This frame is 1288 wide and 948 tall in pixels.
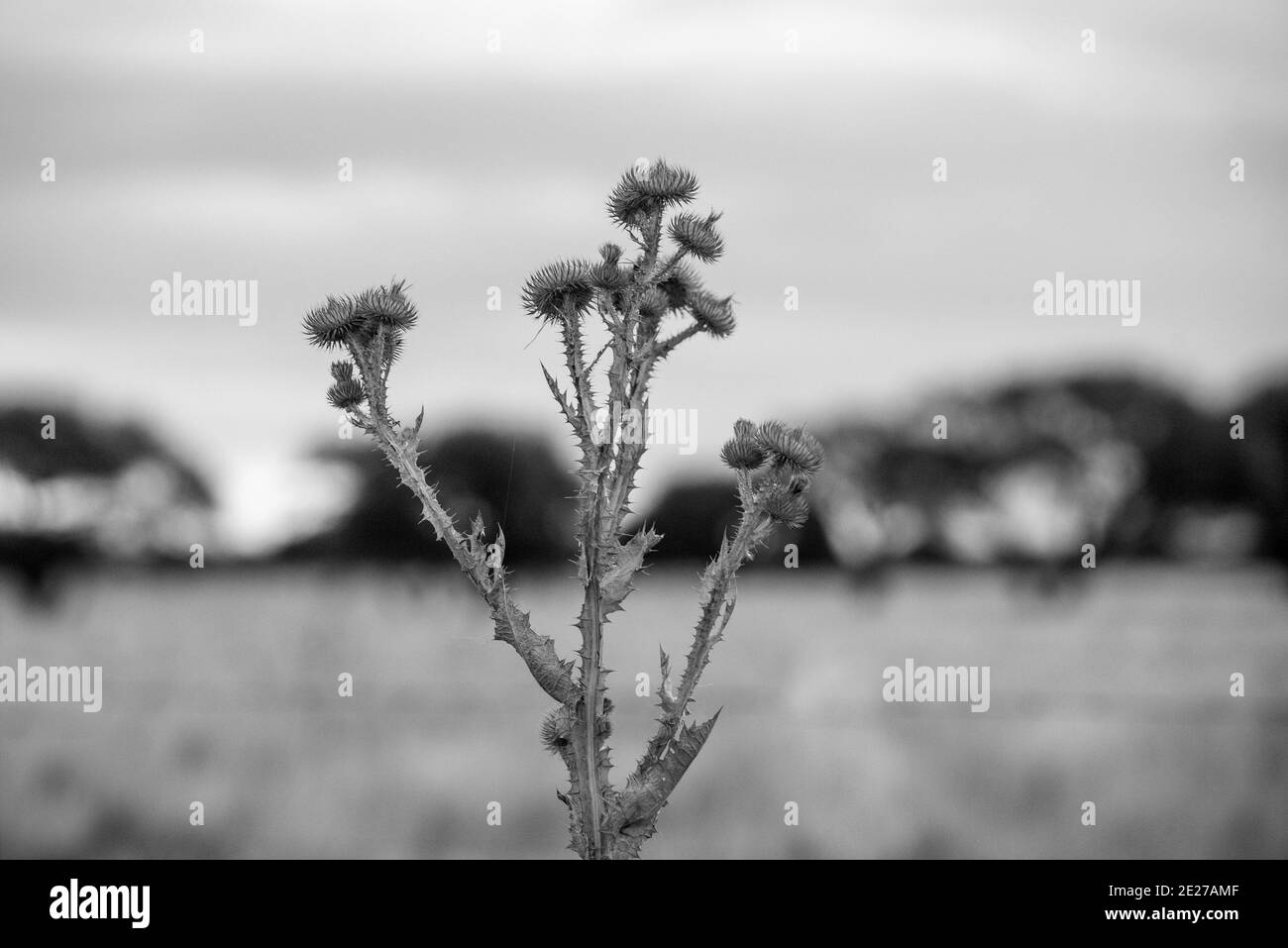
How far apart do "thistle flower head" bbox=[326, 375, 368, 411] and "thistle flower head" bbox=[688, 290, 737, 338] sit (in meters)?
1.36

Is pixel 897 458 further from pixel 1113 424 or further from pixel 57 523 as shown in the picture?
pixel 57 523

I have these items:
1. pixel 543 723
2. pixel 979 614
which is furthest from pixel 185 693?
pixel 543 723

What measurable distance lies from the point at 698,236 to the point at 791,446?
36.0 inches

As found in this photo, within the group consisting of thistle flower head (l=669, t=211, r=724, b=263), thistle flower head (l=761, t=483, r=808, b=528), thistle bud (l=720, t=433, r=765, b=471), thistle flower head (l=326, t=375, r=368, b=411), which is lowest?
thistle flower head (l=761, t=483, r=808, b=528)

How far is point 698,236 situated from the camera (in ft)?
15.5

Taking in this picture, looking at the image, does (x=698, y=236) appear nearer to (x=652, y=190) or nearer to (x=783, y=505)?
(x=652, y=190)

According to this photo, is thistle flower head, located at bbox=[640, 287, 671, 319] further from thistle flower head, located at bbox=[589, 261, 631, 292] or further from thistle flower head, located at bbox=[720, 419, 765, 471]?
thistle flower head, located at bbox=[720, 419, 765, 471]

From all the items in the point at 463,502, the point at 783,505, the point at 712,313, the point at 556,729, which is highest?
the point at 712,313

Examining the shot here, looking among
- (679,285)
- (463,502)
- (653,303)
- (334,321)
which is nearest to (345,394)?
(334,321)

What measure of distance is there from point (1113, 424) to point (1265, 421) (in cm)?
476

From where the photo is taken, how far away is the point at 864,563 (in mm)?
30656

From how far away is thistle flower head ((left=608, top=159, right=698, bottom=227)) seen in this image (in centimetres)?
455

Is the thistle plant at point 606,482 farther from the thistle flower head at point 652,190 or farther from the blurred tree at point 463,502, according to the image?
the blurred tree at point 463,502

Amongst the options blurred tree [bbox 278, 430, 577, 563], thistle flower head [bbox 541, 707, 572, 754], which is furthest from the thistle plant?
blurred tree [bbox 278, 430, 577, 563]
